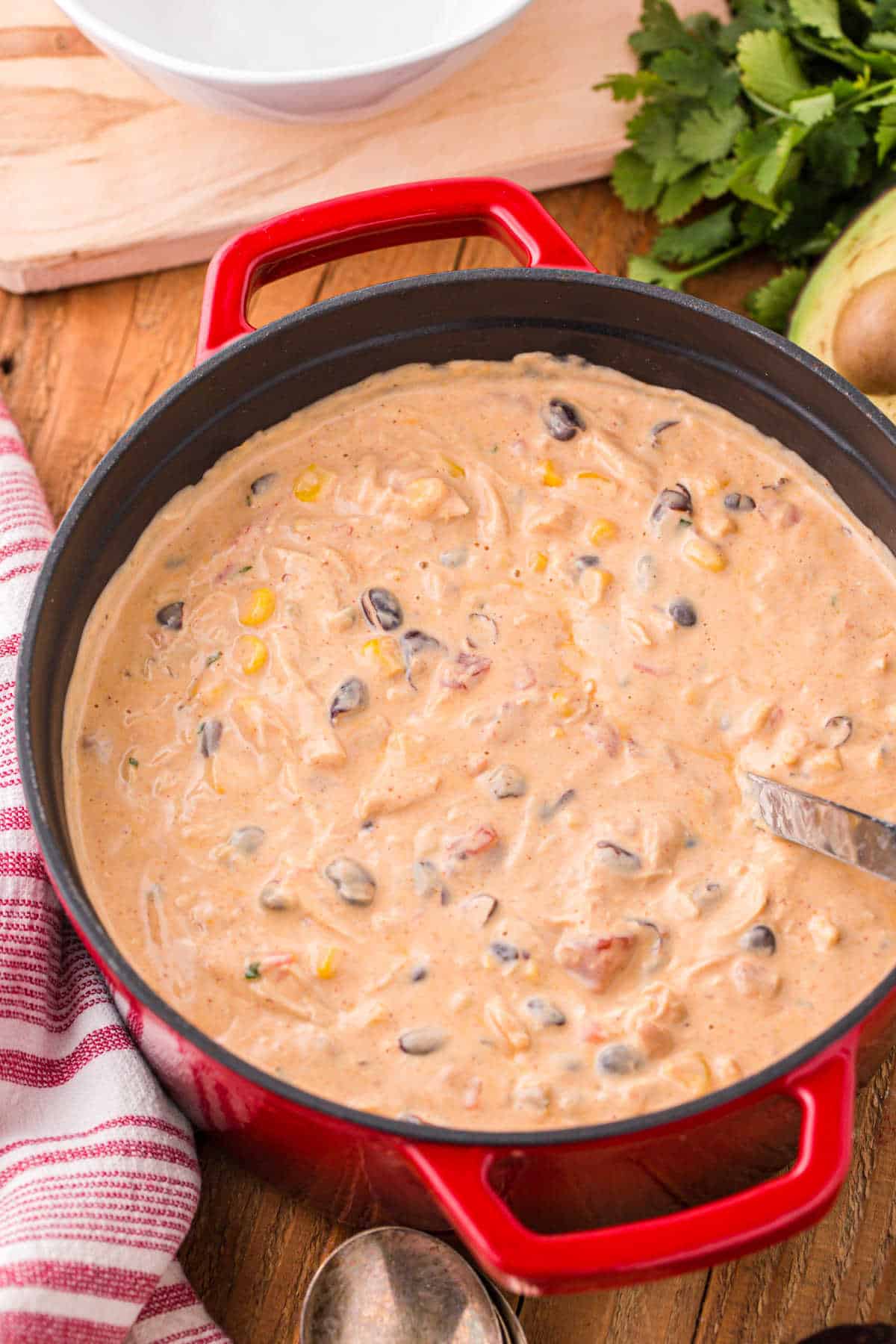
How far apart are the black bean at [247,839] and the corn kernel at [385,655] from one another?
32 centimetres

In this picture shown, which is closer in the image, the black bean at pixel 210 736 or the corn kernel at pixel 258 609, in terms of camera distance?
the black bean at pixel 210 736

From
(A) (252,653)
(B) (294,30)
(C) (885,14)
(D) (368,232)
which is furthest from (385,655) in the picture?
(C) (885,14)

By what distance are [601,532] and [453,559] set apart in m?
0.24

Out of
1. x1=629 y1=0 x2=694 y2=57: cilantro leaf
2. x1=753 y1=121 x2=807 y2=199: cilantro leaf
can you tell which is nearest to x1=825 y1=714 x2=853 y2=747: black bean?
x1=753 y1=121 x2=807 y2=199: cilantro leaf

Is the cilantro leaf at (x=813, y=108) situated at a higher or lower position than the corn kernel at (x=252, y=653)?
higher

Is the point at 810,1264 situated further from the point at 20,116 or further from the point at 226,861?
the point at 20,116

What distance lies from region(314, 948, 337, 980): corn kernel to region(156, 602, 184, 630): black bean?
613 millimetres

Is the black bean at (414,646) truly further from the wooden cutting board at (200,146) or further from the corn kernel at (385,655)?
the wooden cutting board at (200,146)

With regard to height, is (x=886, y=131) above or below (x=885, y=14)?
below

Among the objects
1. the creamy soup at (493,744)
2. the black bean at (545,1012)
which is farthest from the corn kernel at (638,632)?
the black bean at (545,1012)

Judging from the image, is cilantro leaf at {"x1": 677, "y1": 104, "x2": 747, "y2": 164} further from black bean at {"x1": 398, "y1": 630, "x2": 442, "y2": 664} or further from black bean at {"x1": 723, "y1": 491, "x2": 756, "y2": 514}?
black bean at {"x1": 398, "y1": 630, "x2": 442, "y2": 664}

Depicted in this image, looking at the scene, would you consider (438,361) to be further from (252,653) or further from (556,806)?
(556,806)

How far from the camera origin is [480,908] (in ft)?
6.67

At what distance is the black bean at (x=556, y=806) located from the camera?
2.11 m
